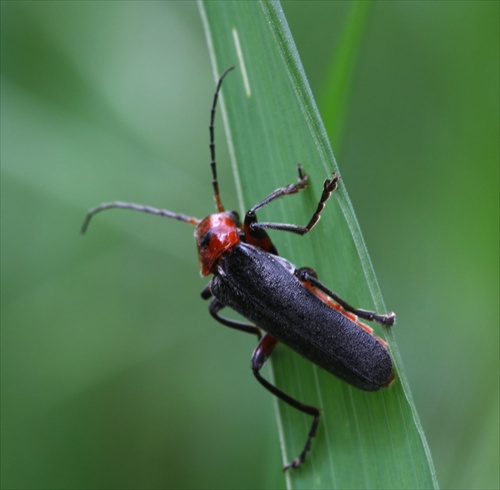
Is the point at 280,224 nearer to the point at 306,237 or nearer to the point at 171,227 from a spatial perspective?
the point at 306,237

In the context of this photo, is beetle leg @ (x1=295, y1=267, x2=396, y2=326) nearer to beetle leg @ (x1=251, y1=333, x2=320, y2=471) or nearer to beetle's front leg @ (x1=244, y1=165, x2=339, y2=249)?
beetle's front leg @ (x1=244, y1=165, x2=339, y2=249)

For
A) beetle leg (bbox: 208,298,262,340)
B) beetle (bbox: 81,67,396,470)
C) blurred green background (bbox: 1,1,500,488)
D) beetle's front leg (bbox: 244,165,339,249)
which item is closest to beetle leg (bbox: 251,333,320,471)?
beetle (bbox: 81,67,396,470)

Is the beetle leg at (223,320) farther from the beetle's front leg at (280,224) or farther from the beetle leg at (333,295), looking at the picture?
the beetle leg at (333,295)

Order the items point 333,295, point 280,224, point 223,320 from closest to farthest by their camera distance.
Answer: point 333,295 < point 280,224 < point 223,320

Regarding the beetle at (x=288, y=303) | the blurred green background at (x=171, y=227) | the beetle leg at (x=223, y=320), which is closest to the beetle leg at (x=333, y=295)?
the beetle at (x=288, y=303)

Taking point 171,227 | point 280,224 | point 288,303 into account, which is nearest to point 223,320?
point 288,303

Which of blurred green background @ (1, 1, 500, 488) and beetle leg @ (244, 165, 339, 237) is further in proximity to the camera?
blurred green background @ (1, 1, 500, 488)

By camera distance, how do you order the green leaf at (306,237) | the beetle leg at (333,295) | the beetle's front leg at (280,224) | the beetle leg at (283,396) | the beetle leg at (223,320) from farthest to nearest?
1. the beetle leg at (223,320)
2. the beetle leg at (283,396)
3. the beetle's front leg at (280,224)
4. the beetle leg at (333,295)
5. the green leaf at (306,237)
